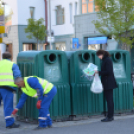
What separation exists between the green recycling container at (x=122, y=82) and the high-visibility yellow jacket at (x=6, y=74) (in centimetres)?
254

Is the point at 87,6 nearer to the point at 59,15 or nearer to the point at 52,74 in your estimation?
the point at 59,15

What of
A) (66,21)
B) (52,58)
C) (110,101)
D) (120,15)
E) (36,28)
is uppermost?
(66,21)

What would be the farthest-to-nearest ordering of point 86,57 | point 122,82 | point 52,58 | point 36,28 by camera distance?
point 36,28 → point 122,82 → point 86,57 → point 52,58

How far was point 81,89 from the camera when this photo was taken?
25.5 ft

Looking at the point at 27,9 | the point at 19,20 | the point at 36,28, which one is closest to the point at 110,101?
the point at 36,28

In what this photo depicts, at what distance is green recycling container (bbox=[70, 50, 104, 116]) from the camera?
7.71 metres

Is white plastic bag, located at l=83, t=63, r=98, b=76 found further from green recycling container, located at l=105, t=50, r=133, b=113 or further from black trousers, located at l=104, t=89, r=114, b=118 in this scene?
green recycling container, located at l=105, t=50, r=133, b=113

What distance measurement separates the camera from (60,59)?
24.9 ft

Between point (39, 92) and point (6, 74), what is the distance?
914 mm

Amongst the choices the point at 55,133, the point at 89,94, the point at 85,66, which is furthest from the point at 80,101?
the point at 55,133

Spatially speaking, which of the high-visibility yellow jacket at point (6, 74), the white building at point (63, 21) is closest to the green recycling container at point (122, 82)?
the high-visibility yellow jacket at point (6, 74)

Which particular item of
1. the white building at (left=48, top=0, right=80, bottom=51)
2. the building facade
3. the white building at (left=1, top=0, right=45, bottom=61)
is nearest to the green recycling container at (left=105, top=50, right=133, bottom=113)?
the building facade

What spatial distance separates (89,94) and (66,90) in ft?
1.96

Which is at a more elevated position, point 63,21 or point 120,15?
point 63,21
